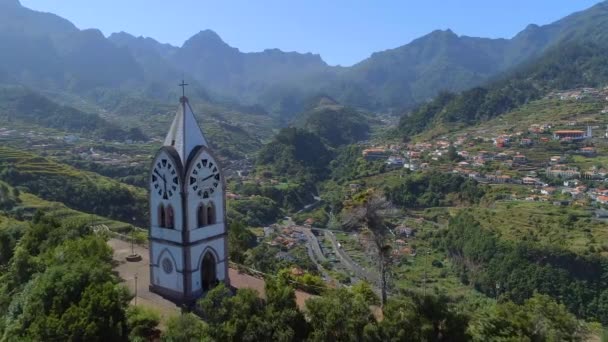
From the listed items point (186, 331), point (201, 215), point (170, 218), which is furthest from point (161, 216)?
point (186, 331)

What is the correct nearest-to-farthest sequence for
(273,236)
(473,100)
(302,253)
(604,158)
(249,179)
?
(302,253), (273,236), (604,158), (249,179), (473,100)

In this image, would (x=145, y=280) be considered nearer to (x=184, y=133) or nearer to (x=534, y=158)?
(x=184, y=133)

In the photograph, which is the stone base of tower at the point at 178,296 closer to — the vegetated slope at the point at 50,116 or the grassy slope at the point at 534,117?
the grassy slope at the point at 534,117

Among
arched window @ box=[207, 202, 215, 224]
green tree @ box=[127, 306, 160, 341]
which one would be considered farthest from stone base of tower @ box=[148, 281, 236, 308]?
arched window @ box=[207, 202, 215, 224]

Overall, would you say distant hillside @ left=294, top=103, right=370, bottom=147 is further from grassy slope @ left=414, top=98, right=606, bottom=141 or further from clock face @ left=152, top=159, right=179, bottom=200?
clock face @ left=152, top=159, right=179, bottom=200

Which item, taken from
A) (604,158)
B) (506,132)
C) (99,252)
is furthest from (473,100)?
(99,252)

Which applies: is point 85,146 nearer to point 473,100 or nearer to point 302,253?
point 302,253
